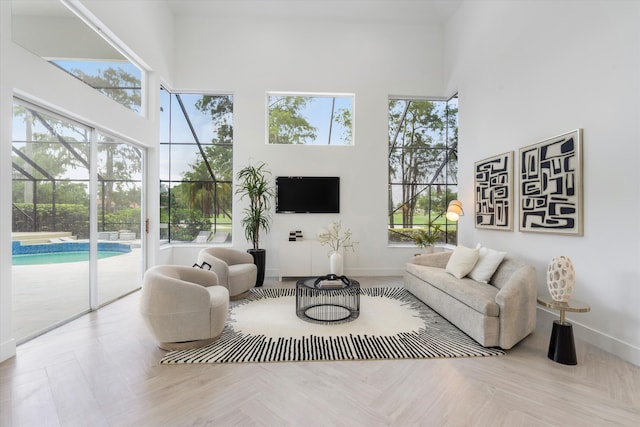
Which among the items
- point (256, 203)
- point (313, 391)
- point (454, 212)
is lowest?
point (313, 391)

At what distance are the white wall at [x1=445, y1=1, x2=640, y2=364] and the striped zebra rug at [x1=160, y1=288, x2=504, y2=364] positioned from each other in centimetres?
123

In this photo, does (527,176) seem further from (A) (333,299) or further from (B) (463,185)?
→ (A) (333,299)

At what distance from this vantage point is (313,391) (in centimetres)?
Result: 210

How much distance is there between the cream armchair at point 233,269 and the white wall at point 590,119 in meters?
3.77

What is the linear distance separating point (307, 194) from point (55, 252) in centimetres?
382

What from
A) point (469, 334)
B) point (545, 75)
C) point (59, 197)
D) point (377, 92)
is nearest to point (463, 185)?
point (545, 75)

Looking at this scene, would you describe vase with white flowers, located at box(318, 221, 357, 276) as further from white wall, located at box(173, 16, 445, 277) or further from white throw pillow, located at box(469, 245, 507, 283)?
white throw pillow, located at box(469, 245, 507, 283)

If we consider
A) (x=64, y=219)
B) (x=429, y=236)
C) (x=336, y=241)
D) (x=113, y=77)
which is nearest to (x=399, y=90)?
(x=429, y=236)

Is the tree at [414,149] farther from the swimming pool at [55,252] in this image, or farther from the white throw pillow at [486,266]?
the swimming pool at [55,252]

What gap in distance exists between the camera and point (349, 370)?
7.76ft

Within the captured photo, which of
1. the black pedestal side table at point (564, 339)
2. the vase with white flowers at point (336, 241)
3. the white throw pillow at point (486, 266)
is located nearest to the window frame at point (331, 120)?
the vase with white flowers at point (336, 241)

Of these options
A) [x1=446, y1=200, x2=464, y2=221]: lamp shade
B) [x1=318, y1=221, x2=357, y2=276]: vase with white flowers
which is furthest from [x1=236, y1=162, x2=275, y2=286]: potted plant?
[x1=446, y1=200, x2=464, y2=221]: lamp shade

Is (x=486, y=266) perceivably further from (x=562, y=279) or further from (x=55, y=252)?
(x=55, y=252)

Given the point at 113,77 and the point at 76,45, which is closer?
the point at 76,45
